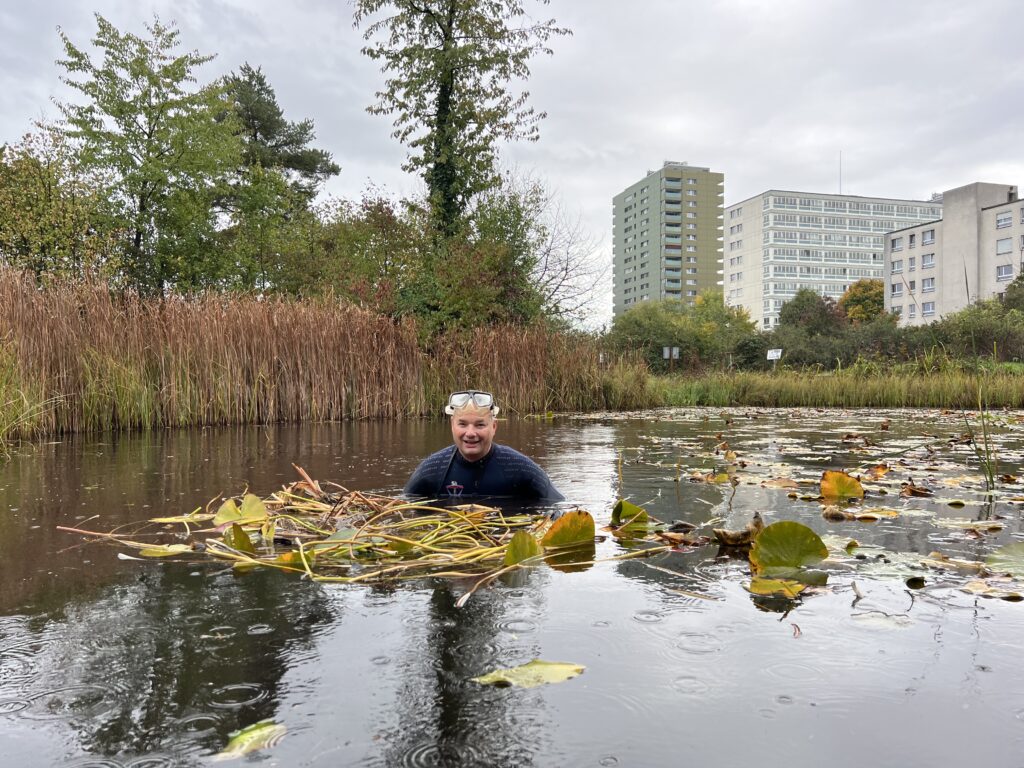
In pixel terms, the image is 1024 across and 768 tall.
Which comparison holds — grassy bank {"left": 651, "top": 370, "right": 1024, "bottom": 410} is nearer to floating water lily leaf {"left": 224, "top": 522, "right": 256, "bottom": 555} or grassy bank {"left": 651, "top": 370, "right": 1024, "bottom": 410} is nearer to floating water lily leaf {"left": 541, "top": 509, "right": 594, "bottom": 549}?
floating water lily leaf {"left": 541, "top": 509, "right": 594, "bottom": 549}

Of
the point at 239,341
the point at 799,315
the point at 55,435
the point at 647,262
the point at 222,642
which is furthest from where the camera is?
the point at 647,262

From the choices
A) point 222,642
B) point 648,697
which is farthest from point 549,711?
point 222,642

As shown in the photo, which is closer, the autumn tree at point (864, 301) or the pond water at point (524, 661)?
the pond water at point (524, 661)

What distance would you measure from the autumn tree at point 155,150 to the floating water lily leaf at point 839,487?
21087mm

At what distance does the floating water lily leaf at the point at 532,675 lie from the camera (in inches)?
67.2

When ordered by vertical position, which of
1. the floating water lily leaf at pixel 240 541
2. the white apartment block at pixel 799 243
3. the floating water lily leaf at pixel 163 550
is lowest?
the floating water lily leaf at pixel 163 550

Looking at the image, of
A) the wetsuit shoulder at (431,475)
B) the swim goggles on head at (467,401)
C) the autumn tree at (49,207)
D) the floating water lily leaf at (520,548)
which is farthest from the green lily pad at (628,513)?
the autumn tree at (49,207)

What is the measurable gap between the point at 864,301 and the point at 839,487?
241 ft

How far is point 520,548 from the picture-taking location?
8.94 ft

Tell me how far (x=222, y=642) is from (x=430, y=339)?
14.2 metres

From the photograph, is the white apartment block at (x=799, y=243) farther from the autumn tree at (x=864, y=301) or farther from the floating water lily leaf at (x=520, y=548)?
the floating water lily leaf at (x=520, y=548)

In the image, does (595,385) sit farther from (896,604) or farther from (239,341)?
(896,604)

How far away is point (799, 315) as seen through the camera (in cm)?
4794

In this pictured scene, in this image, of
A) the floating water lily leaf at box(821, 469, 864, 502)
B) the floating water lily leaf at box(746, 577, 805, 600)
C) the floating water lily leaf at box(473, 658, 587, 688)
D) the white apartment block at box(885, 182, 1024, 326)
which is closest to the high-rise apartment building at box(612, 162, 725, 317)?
the white apartment block at box(885, 182, 1024, 326)
